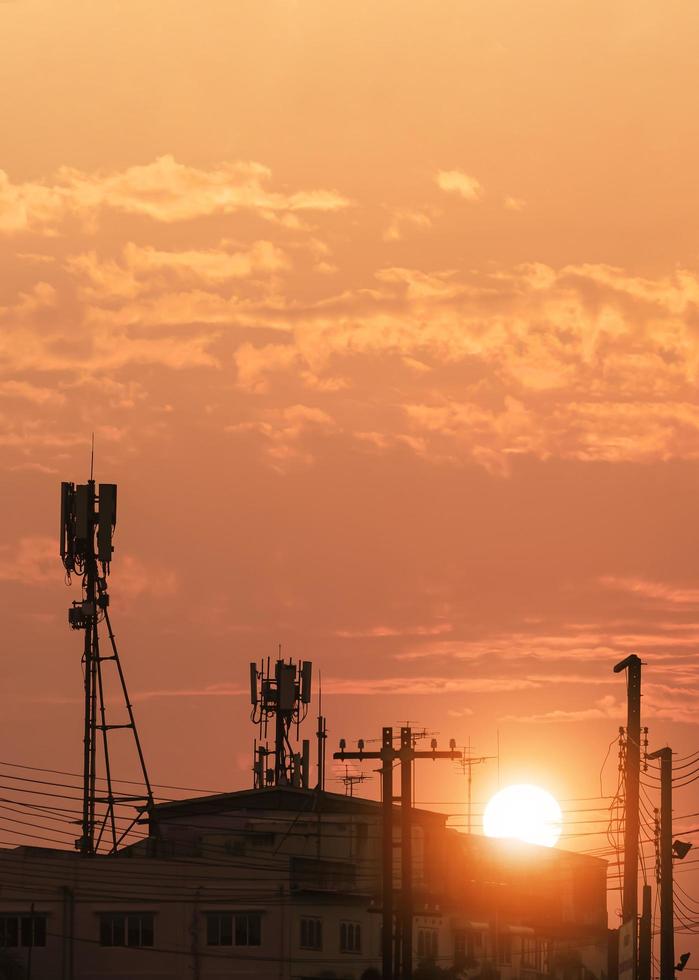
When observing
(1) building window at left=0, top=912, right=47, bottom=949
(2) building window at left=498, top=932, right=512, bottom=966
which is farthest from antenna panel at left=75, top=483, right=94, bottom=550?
(2) building window at left=498, top=932, right=512, bottom=966

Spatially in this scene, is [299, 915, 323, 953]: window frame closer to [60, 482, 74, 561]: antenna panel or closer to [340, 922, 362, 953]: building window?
[340, 922, 362, 953]: building window

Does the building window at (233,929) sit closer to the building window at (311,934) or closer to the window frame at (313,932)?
the window frame at (313,932)

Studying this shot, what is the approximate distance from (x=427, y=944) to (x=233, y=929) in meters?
17.6

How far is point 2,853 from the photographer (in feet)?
292

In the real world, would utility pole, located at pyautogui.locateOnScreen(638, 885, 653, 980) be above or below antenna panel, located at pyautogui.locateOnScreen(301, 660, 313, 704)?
below

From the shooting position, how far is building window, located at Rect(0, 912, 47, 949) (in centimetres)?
8706

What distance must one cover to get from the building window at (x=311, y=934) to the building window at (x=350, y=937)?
5.78 feet

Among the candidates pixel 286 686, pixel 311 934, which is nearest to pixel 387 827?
pixel 311 934

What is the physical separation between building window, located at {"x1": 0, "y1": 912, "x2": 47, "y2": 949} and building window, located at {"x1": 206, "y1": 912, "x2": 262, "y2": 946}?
9.31 metres

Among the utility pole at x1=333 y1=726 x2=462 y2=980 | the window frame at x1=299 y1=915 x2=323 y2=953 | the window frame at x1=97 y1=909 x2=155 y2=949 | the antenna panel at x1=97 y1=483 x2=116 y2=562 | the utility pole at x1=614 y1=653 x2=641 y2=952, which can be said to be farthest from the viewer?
the window frame at x1=299 y1=915 x2=323 y2=953

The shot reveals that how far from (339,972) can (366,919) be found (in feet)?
14.3

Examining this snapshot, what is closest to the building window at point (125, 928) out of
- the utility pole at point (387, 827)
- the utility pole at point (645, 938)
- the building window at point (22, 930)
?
the building window at point (22, 930)

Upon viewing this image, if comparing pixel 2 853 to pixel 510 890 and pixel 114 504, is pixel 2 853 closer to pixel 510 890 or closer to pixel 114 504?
pixel 114 504

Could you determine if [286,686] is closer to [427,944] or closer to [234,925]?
[427,944]
